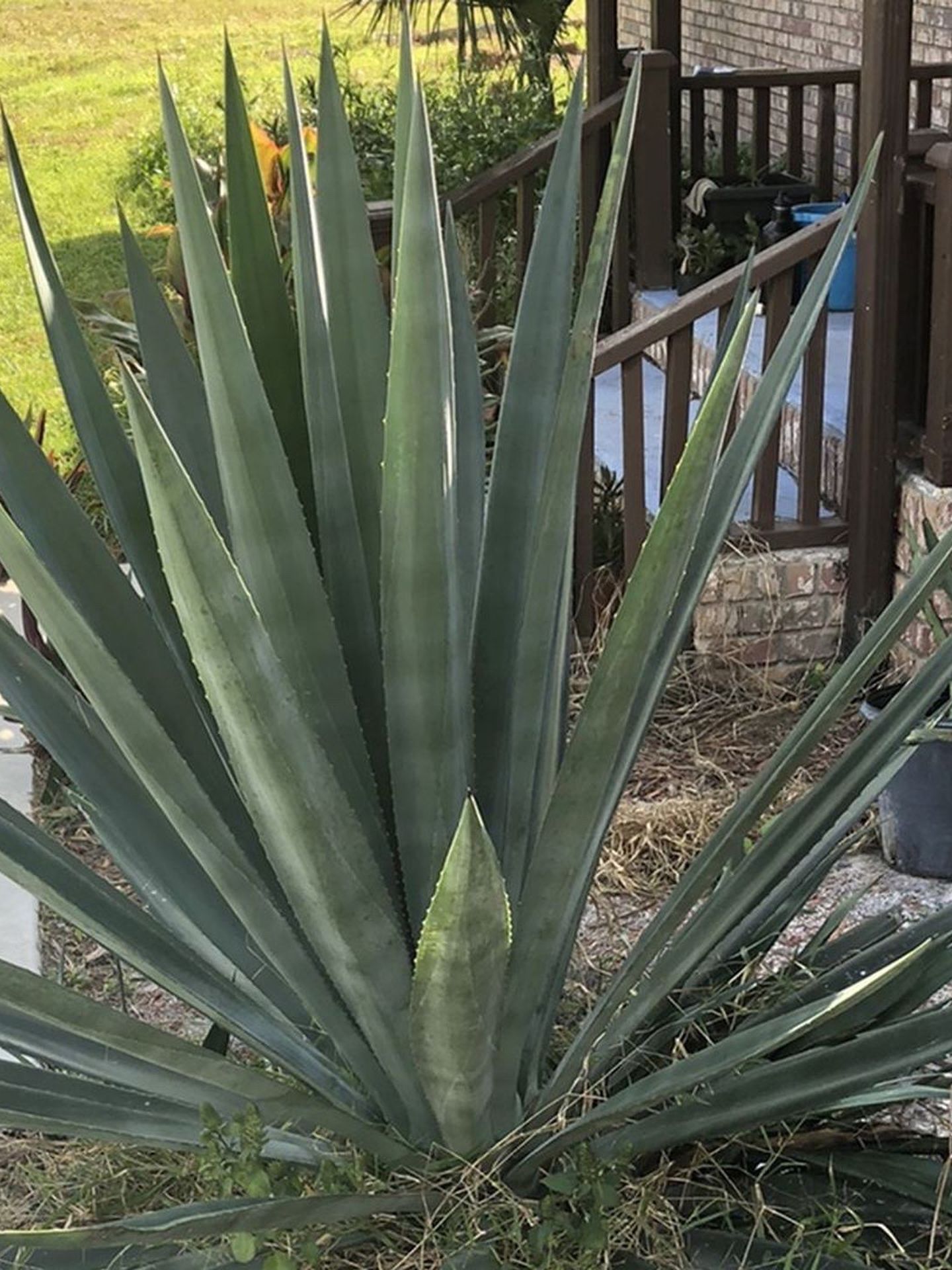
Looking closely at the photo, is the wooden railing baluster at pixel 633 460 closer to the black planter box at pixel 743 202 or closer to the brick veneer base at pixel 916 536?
the brick veneer base at pixel 916 536

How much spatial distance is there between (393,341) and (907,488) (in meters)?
3.01

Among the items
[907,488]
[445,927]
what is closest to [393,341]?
[445,927]

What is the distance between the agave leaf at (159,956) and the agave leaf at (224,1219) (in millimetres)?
102

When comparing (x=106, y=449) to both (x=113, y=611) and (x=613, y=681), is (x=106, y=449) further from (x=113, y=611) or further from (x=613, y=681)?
(x=613, y=681)

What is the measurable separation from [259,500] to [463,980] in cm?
53

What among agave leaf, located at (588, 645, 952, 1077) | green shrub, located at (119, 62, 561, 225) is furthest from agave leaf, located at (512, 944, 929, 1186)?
green shrub, located at (119, 62, 561, 225)

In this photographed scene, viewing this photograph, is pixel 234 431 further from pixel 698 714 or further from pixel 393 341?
pixel 698 714

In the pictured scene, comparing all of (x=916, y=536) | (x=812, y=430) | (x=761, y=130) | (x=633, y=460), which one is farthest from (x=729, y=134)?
(x=916, y=536)

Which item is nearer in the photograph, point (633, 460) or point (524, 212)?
point (633, 460)

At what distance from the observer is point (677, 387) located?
4.33m

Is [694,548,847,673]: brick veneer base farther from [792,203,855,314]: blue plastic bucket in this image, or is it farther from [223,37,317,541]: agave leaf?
[223,37,317,541]: agave leaf

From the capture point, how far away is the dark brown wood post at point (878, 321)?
4.06 m

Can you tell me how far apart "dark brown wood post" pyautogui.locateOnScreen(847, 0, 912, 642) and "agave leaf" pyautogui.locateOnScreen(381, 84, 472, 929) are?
9.13 feet

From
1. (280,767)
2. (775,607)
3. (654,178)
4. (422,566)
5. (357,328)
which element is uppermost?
(357,328)
